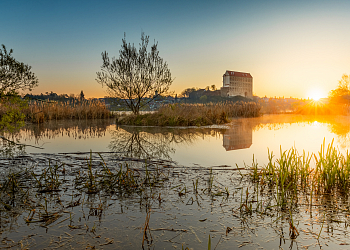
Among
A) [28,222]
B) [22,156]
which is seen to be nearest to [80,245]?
[28,222]

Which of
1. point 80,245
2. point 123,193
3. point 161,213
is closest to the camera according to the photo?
point 80,245

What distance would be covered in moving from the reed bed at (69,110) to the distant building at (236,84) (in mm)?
74415

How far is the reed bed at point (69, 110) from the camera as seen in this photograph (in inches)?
711

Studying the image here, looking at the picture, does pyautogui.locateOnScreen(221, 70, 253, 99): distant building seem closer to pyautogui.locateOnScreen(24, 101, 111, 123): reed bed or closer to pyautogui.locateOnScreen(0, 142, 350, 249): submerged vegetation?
pyautogui.locateOnScreen(24, 101, 111, 123): reed bed

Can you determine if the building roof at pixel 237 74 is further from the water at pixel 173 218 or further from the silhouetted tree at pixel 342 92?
the water at pixel 173 218

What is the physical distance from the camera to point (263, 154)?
6.07 metres

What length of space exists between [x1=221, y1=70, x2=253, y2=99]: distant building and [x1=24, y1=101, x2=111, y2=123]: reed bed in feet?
244

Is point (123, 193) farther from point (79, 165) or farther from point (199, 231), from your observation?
point (79, 165)

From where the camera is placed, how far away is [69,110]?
19500mm

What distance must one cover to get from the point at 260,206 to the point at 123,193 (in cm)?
177

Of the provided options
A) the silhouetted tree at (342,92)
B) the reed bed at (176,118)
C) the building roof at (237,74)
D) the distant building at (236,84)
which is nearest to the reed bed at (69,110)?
the reed bed at (176,118)

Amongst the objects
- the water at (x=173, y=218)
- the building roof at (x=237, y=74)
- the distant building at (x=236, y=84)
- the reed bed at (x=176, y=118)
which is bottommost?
the water at (x=173, y=218)

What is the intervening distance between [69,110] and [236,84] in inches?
3482

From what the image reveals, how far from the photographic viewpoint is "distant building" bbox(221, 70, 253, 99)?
94.5 meters
